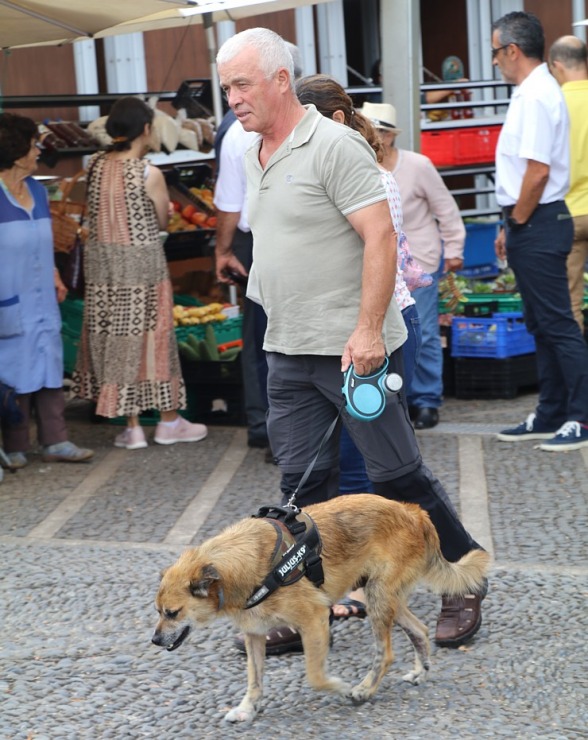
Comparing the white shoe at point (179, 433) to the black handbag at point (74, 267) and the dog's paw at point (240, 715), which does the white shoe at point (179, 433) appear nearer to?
the black handbag at point (74, 267)

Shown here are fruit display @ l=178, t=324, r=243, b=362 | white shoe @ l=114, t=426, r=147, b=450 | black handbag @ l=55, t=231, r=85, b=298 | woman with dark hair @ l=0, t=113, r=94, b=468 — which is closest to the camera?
woman with dark hair @ l=0, t=113, r=94, b=468

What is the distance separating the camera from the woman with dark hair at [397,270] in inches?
175

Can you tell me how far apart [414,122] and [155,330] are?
91.0 inches

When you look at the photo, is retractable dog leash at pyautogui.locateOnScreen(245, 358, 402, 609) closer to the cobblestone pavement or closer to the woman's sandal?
the cobblestone pavement

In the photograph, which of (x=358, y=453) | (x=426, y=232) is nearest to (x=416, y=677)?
(x=358, y=453)

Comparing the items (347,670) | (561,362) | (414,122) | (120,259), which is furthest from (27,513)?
(414,122)

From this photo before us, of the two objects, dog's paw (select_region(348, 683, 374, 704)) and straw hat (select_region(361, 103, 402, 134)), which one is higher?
straw hat (select_region(361, 103, 402, 134))

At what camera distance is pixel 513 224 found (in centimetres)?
701

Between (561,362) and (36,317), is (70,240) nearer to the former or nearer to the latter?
(36,317)

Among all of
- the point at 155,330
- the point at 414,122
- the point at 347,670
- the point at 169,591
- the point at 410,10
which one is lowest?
the point at 347,670

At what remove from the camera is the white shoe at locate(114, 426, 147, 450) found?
7.75 meters

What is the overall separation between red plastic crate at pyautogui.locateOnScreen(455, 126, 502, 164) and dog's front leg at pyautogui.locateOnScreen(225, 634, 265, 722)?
8.49 m

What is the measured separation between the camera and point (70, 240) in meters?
8.09

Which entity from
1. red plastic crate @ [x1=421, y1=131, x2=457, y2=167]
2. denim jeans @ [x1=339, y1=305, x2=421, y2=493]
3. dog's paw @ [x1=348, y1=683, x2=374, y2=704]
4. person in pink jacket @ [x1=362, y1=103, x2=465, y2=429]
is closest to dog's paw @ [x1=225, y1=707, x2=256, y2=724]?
dog's paw @ [x1=348, y1=683, x2=374, y2=704]
